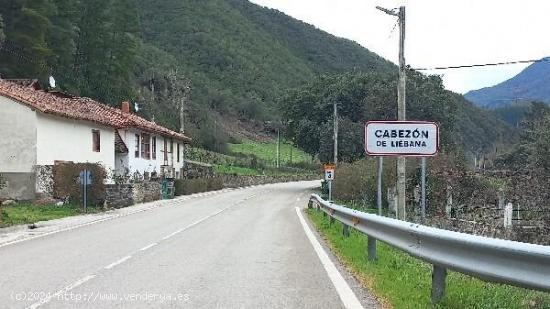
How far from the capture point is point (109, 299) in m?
7.98

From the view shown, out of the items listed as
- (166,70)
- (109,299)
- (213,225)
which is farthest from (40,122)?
(166,70)

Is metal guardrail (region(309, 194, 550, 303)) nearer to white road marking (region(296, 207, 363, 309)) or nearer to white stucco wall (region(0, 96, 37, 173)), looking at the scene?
white road marking (region(296, 207, 363, 309))

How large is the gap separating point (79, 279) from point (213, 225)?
1187 cm

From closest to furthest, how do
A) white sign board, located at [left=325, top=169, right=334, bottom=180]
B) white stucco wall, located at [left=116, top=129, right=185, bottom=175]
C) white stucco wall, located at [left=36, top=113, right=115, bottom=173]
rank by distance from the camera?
1. white sign board, located at [left=325, top=169, right=334, bottom=180]
2. white stucco wall, located at [left=36, top=113, right=115, bottom=173]
3. white stucco wall, located at [left=116, top=129, right=185, bottom=175]

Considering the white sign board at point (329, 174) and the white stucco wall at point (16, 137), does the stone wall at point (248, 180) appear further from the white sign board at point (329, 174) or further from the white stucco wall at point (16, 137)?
the white sign board at point (329, 174)

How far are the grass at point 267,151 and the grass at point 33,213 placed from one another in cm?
6980

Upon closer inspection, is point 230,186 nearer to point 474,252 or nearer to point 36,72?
point 36,72

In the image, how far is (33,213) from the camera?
26312 millimetres

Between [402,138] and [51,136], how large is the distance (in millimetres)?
24859

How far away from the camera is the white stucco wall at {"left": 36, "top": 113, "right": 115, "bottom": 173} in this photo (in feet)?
108

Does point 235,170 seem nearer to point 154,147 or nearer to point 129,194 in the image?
point 154,147

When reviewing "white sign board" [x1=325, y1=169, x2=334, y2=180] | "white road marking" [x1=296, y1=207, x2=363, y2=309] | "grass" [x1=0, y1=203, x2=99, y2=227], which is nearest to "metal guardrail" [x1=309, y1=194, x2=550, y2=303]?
"white road marking" [x1=296, y1=207, x2=363, y2=309]

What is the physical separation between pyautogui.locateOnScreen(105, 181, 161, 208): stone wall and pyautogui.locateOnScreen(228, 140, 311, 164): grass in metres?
57.0

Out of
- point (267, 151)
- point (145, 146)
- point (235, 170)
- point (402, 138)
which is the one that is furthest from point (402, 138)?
point (267, 151)
